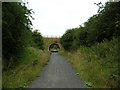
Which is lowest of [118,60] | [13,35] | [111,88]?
[111,88]

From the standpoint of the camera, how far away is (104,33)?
1054 inches

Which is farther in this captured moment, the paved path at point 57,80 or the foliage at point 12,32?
the foliage at point 12,32

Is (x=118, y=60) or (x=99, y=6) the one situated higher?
(x=99, y=6)

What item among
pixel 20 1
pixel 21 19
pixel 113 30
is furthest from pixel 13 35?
pixel 113 30

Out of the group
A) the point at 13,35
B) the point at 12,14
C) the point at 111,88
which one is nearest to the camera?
the point at 111,88

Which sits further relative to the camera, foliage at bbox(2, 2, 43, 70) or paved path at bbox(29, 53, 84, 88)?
foliage at bbox(2, 2, 43, 70)

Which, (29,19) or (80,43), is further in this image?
(80,43)

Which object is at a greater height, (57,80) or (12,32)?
(12,32)

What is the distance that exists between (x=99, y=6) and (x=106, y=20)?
2336 mm

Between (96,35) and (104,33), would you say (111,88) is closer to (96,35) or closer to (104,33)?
(104,33)

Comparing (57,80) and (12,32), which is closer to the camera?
(57,80)

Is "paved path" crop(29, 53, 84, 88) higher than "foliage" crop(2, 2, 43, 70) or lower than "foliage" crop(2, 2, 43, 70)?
lower

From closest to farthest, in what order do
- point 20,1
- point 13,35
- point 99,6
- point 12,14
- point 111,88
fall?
point 111,88, point 12,14, point 13,35, point 20,1, point 99,6

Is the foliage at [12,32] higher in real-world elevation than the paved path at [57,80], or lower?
higher
